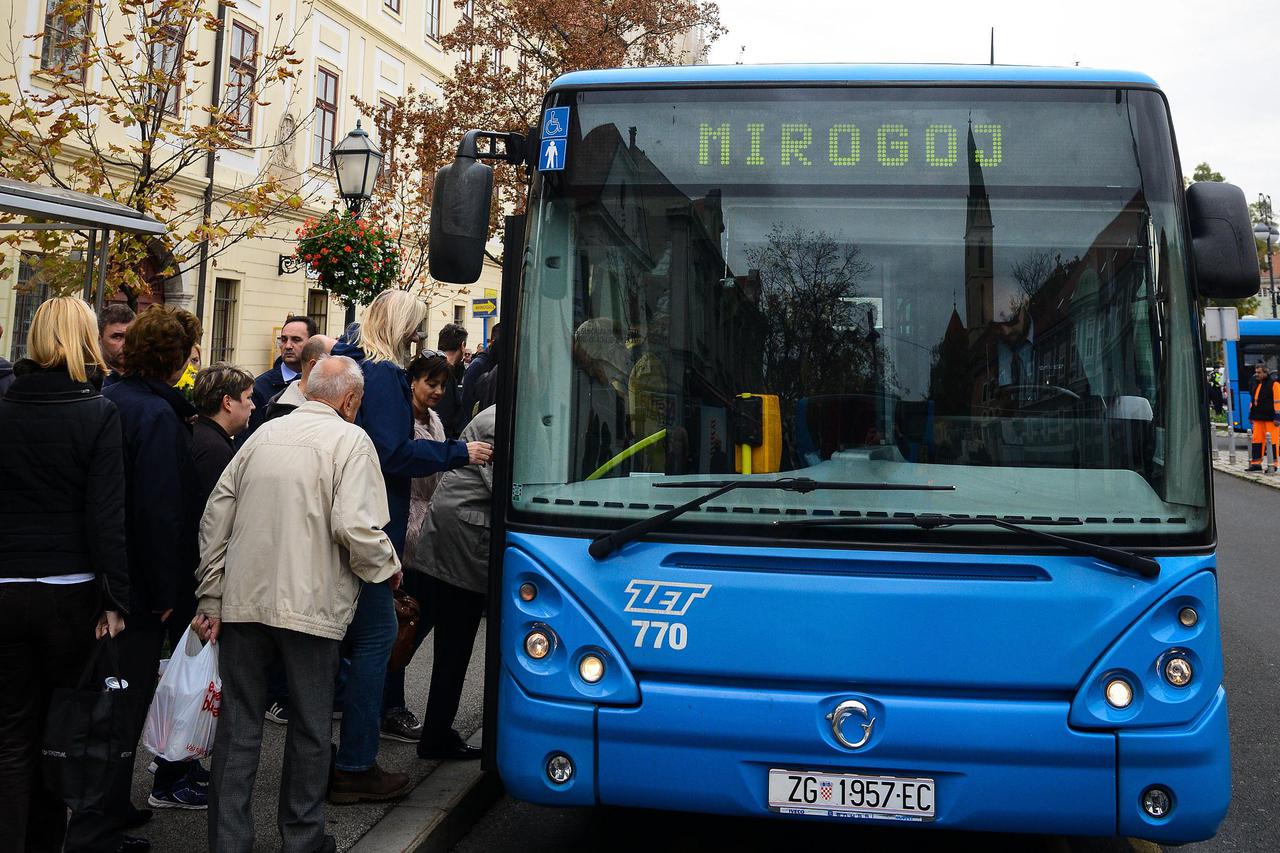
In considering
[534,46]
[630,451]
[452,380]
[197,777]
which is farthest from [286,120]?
[630,451]

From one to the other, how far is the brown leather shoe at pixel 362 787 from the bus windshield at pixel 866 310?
1.45m

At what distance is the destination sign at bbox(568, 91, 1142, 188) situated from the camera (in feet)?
12.9

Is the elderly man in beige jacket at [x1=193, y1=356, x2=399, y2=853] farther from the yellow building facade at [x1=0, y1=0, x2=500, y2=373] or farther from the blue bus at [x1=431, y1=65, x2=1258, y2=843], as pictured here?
the yellow building facade at [x1=0, y1=0, x2=500, y2=373]

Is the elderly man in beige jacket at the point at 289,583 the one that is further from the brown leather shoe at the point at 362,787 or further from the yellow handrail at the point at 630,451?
the yellow handrail at the point at 630,451

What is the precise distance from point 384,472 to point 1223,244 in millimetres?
3138

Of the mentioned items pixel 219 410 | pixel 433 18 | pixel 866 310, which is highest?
pixel 433 18

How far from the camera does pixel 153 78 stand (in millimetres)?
10906

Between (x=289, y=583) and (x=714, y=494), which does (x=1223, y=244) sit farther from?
(x=289, y=583)

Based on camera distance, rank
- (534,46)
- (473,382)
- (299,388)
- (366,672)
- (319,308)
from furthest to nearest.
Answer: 1. (319,308)
2. (534,46)
3. (473,382)
4. (299,388)
5. (366,672)

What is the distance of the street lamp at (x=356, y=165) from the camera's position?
1170cm

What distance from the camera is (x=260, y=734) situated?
398 cm

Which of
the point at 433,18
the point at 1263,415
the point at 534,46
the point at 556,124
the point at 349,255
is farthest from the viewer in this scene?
the point at 433,18

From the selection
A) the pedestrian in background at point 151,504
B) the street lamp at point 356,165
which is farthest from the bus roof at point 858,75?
the street lamp at point 356,165

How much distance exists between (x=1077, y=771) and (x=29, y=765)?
327 centimetres
